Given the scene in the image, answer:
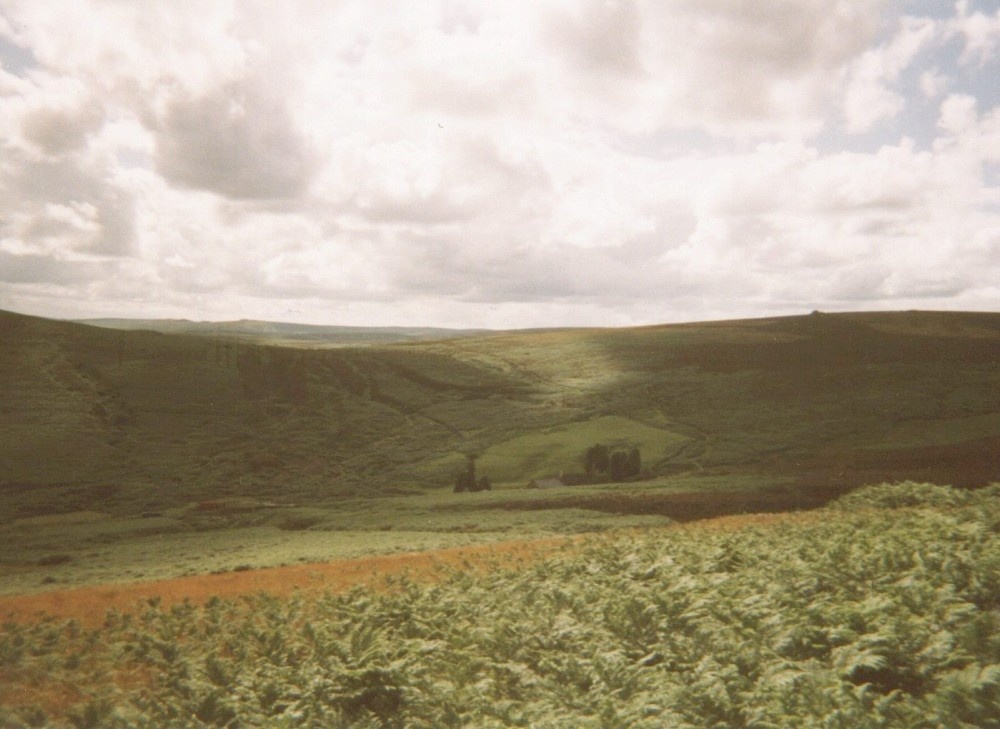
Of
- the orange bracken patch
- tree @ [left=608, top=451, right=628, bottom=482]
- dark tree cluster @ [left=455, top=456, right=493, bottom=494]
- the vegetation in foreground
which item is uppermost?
the vegetation in foreground

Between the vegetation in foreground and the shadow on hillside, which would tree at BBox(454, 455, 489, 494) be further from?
the vegetation in foreground

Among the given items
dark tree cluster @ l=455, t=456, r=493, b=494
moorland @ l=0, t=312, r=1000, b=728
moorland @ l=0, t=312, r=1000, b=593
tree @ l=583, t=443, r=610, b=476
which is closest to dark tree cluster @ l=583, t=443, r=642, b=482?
tree @ l=583, t=443, r=610, b=476

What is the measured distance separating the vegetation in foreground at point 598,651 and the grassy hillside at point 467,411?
30715 millimetres

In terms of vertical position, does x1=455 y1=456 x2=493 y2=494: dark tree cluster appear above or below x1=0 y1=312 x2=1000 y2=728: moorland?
below

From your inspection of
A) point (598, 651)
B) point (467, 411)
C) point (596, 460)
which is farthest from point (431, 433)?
point (598, 651)

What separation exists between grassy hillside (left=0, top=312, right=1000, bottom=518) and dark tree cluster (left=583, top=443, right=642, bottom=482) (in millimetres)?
1444

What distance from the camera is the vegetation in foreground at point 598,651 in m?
8.34

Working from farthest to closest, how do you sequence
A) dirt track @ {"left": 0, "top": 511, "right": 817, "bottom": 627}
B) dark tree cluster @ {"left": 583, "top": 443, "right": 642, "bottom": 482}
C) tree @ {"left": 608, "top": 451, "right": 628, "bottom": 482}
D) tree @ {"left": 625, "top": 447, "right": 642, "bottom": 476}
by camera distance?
tree @ {"left": 625, "top": 447, "right": 642, "bottom": 476}, dark tree cluster @ {"left": 583, "top": 443, "right": 642, "bottom": 482}, tree @ {"left": 608, "top": 451, "right": 628, "bottom": 482}, dirt track @ {"left": 0, "top": 511, "right": 817, "bottom": 627}

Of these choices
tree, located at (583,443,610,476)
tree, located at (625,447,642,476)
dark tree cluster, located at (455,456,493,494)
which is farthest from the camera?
tree, located at (583,443,610,476)

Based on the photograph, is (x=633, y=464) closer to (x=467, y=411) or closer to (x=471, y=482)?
(x=471, y=482)

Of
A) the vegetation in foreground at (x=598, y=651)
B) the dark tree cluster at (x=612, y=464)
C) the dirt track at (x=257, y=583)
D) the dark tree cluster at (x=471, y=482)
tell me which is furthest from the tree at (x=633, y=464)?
the vegetation in foreground at (x=598, y=651)

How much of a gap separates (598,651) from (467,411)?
67.6 metres

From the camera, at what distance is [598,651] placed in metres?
10.2

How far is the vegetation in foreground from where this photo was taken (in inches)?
328
